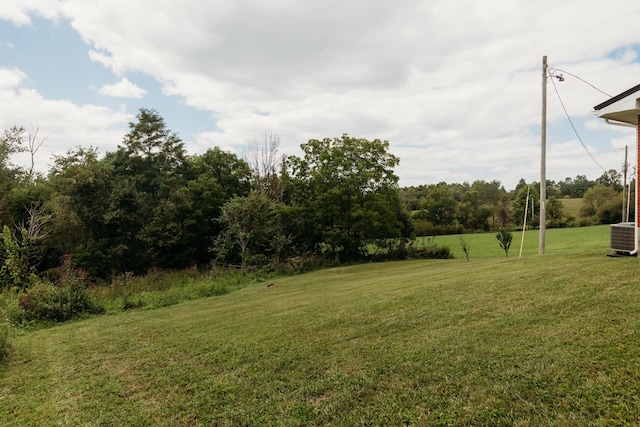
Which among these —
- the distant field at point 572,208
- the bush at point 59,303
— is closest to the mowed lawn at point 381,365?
the bush at point 59,303

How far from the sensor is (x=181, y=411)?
10.7 feet

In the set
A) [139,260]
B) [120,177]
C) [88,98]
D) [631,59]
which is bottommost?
[139,260]

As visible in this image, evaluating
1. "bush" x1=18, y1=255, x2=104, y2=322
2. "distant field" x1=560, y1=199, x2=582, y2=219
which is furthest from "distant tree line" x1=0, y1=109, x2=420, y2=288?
"distant field" x1=560, y1=199, x2=582, y2=219

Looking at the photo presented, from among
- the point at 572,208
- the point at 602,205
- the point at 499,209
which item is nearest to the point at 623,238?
the point at 602,205

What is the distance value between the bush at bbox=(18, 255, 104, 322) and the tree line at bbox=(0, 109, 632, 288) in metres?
8.38

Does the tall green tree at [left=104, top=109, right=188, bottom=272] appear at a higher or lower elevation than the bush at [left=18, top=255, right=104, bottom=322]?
higher

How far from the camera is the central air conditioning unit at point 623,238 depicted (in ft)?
24.4

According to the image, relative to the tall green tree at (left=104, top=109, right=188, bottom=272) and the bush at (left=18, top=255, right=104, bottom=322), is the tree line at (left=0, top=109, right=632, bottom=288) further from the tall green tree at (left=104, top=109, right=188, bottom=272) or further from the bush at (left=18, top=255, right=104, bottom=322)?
the bush at (left=18, top=255, right=104, bottom=322)

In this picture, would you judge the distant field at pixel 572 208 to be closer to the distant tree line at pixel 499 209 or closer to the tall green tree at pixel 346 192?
the distant tree line at pixel 499 209

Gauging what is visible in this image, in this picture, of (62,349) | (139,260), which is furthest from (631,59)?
(139,260)

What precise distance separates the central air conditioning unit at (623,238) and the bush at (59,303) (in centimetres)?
1358

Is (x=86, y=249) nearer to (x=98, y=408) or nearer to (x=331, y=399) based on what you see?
(x=98, y=408)

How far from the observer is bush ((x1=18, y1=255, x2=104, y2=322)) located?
8883 millimetres

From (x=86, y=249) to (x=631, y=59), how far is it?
2628 centimetres
